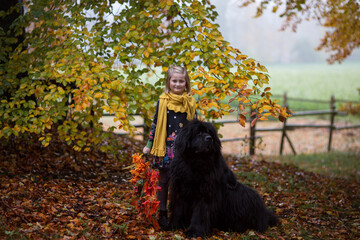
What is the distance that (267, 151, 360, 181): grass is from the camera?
8.77m

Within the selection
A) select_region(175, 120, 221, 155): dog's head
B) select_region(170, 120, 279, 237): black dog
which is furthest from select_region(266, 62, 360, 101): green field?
select_region(175, 120, 221, 155): dog's head

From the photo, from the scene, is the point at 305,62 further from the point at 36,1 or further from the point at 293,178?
the point at 36,1

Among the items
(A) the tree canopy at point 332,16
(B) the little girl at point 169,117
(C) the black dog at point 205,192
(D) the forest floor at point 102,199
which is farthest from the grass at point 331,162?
(B) the little girl at point 169,117

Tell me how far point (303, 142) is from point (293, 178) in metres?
8.68

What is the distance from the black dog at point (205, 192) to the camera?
11.6 feet

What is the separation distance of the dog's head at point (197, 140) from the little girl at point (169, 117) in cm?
29

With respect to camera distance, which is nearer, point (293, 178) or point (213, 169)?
point (213, 169)

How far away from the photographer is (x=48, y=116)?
4.59 meters

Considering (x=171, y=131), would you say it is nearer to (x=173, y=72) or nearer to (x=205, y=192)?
(x=173, y=72)

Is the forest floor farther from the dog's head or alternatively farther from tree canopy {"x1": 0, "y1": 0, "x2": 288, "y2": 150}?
the dog's head

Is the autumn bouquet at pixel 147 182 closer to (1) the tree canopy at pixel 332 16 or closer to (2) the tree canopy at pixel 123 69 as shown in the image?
(2) the tree canopy at pixel 123 69

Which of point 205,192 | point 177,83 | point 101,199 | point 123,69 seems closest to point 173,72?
point 177,83

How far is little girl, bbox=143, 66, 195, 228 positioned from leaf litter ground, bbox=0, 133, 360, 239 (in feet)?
2.53

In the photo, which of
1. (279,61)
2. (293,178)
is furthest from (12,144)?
(279,61)
